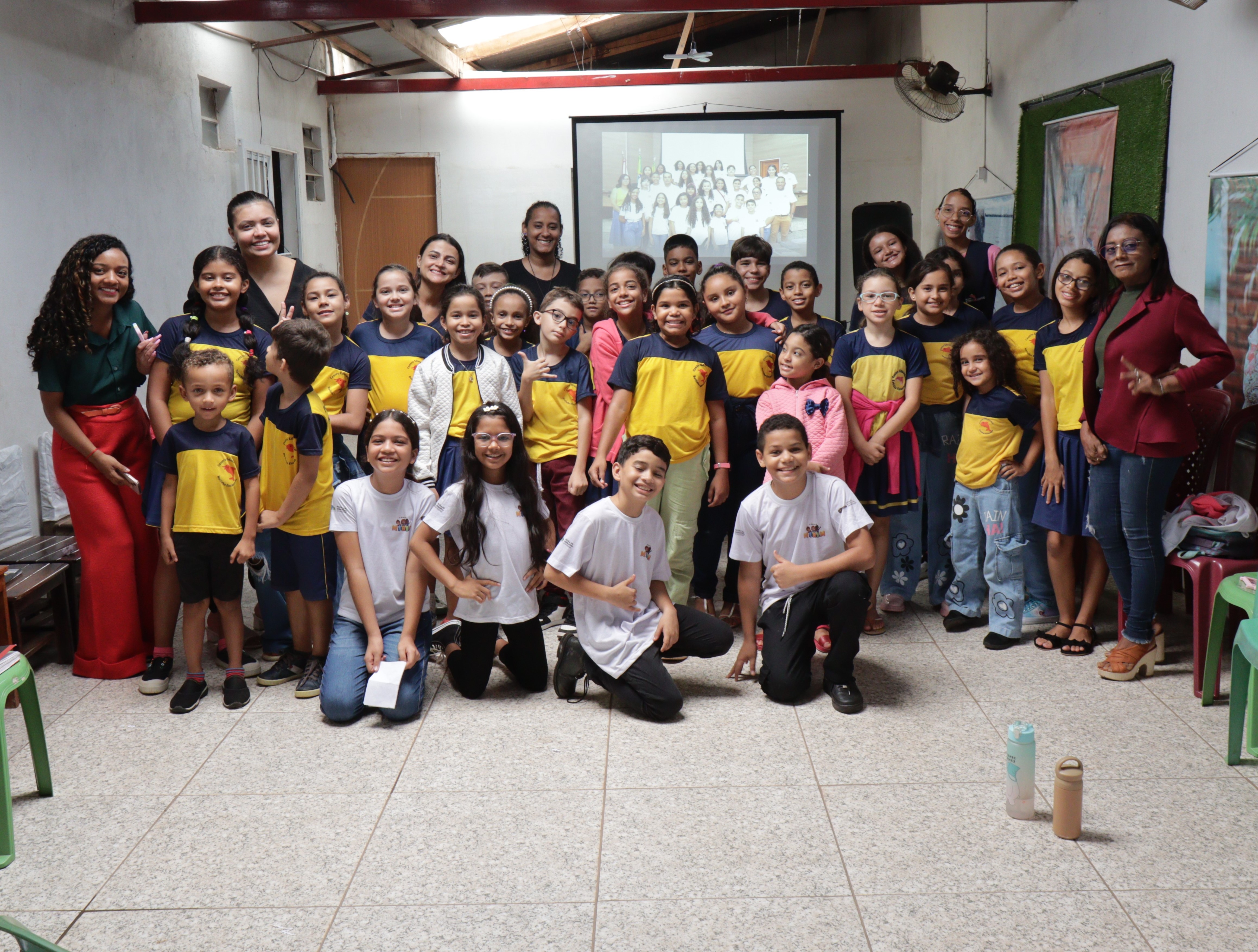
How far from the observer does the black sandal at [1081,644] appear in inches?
137

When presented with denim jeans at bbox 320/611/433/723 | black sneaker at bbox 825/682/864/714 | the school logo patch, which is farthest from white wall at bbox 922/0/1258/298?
the school logo patch

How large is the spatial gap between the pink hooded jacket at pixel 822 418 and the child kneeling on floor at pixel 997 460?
47 cm

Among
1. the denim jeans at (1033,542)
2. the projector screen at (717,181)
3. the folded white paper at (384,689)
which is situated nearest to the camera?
the folded white paper at (384,689)

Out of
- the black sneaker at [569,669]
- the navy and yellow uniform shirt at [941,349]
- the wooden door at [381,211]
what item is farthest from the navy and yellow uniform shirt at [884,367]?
the wooden door at [381,211]

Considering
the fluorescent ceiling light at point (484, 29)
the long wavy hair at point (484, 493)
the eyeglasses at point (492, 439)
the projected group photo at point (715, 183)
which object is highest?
the fluorescent ceiling light at point (484, 29)

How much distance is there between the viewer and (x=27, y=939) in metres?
1.62

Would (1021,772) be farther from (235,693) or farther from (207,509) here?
(207,509)

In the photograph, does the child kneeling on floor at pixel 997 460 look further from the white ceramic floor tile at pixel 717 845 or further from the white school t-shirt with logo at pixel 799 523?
the white ceramic floor tile at pixel 717 845

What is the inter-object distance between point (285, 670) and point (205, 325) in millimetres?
1135

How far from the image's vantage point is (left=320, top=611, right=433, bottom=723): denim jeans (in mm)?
3018

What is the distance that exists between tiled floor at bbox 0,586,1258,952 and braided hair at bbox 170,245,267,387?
1.02 metres

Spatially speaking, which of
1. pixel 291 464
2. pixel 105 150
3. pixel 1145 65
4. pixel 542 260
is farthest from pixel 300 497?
pixel 1145 65

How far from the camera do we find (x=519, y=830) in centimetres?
241

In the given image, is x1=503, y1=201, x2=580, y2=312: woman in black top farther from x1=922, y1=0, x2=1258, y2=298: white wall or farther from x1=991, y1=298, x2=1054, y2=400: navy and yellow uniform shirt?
x1=922, y1=0, x2=1258, y2=298: white wall
